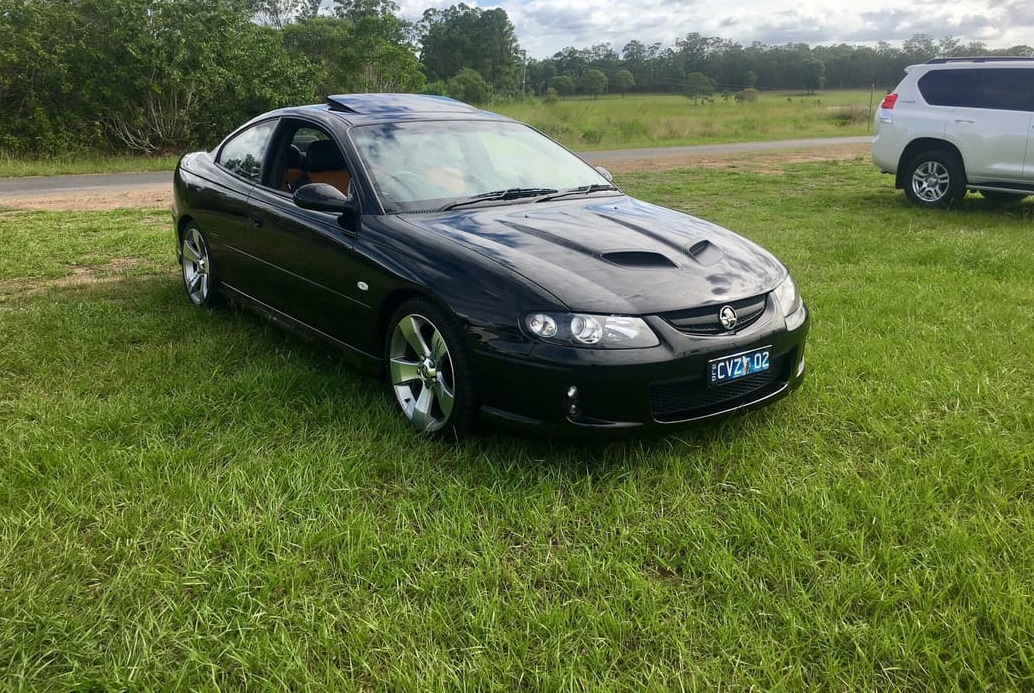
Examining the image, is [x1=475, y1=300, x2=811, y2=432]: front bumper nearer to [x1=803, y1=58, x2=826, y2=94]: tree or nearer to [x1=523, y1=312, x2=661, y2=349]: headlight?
[x1=523, y1=312, x2=661, y2=349]: headlight

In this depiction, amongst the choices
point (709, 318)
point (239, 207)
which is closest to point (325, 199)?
point (239, 207)

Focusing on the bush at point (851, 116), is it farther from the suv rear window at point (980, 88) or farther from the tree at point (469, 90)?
the suv rear window at point (980, 88)

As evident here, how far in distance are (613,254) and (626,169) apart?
1362 cm

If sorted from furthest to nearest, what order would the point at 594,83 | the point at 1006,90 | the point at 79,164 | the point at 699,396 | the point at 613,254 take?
the point at 594,83
the point at 79,164
the point at 1006,90
the point at 613,254
the point at 699,396

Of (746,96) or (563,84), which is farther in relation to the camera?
(563,84)

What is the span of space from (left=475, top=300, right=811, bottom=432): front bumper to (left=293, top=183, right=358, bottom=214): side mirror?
3.81 feet

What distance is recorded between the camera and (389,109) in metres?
4.39

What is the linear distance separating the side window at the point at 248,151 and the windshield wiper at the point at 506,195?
1.50 m

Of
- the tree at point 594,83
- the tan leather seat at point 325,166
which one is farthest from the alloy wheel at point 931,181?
the tree at point 594,83

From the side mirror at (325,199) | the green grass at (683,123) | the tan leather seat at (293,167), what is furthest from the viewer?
the green grass at (683,123)

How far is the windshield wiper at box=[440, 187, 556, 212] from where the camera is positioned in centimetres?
385

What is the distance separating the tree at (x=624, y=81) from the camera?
2151 inches

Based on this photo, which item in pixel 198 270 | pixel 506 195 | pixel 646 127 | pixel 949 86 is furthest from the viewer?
pixel 646 127

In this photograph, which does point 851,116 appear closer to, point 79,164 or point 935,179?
point 935,179
